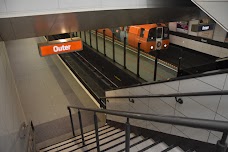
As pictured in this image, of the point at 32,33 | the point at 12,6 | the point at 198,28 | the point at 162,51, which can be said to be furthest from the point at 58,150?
the point at 162,51

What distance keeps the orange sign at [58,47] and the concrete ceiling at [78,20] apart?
37 centimetres

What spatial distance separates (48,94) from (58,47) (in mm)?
3632

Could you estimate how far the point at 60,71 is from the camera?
10.1m

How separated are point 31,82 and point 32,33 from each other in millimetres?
5362

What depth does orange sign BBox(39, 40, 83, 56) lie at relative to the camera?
4759 mm

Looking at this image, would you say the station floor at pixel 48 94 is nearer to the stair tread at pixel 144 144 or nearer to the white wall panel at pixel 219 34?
the stair tread at pixel 144 144

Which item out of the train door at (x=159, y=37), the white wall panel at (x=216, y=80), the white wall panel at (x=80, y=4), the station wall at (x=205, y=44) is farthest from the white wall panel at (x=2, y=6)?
the station wall at (x=205, y=44)

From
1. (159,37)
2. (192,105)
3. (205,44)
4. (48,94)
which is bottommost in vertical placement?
(48,94)

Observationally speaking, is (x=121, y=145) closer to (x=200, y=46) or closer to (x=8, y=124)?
(x=8, y=124)

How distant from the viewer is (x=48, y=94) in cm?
790

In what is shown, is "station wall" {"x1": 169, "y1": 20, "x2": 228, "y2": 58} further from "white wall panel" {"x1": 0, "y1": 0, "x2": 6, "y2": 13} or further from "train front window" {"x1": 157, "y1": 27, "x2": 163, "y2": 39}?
"white wall panel" {"x1": 0, "y1": 0, "x2": 6, "y2": 13}

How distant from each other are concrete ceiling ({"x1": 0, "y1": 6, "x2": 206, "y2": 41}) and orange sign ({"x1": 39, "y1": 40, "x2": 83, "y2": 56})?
1.20 ft

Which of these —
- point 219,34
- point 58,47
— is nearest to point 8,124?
point 58,47

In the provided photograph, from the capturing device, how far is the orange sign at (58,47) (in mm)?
4759
